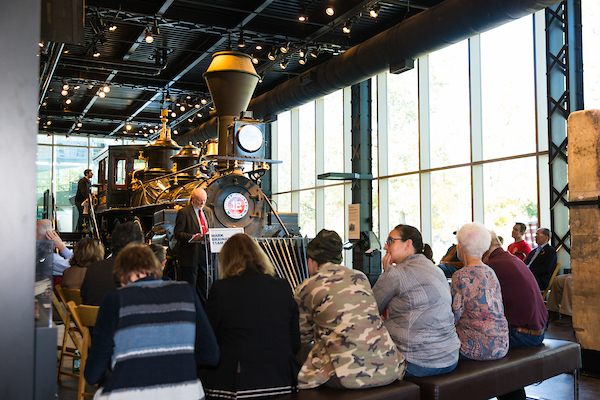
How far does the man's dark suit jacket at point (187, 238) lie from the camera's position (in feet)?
17.1

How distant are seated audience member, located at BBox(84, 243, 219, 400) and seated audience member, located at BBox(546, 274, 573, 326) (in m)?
6.11

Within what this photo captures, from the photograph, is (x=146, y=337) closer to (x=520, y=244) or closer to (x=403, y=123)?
(x=520, y=244)

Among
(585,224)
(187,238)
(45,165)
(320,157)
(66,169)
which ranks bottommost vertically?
(187,238)

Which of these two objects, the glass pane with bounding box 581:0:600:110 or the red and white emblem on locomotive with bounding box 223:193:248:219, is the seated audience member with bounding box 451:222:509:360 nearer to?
the red and white emblem on locomotive with bounding box 223:193:248:219

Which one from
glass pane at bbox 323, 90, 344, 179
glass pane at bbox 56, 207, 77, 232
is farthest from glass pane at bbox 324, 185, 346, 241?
glass pane at bbox 56, 207, 77, 232

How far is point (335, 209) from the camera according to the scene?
1318 centimetres

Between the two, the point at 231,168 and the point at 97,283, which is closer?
the point at 97,283

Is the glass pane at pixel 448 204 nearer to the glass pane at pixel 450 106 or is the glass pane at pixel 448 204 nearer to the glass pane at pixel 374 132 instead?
the glass pane at pixel 450 106

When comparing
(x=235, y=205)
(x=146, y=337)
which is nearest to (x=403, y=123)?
(x=235, y=205)

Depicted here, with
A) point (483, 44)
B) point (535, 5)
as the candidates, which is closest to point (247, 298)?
point (535, 5)

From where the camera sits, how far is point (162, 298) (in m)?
1.90

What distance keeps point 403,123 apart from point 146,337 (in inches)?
386

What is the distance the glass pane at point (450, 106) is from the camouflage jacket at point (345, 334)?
25.2ft

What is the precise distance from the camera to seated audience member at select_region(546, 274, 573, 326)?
6.79 metres
